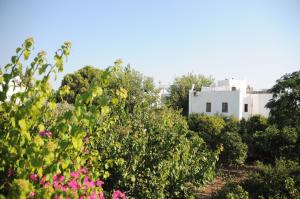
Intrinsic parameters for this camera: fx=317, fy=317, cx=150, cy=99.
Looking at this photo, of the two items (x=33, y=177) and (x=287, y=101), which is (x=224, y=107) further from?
(x=33, y=177)

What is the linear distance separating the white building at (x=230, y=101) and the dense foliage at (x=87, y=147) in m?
23.1

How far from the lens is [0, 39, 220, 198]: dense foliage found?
2150 millimetres

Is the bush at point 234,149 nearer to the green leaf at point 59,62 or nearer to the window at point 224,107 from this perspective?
the green leaf at point 59,62

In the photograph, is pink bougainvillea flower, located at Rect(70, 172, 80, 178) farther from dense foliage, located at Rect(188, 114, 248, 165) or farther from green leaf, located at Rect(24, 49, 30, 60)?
dense foliage, located at Rect(188, 114, 248, 165)

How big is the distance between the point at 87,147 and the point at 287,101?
10.9m

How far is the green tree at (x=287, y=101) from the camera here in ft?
39.9

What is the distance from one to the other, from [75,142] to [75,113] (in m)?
0.20

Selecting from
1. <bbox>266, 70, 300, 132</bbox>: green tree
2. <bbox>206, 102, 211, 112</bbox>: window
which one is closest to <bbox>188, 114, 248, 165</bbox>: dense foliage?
<bbox>266, 70, 300, 132</bbox>: green tree

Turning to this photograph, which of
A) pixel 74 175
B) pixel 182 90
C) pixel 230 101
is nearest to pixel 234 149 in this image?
pixel 74 175

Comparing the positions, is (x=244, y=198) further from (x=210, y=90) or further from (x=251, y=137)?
(x=210, y=90)

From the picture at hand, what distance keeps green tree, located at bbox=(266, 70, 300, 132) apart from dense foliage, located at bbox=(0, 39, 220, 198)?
6.54 m

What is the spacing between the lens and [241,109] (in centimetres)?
3042

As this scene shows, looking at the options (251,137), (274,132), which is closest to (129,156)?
(274,132)

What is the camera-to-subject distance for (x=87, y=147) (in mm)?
3428
